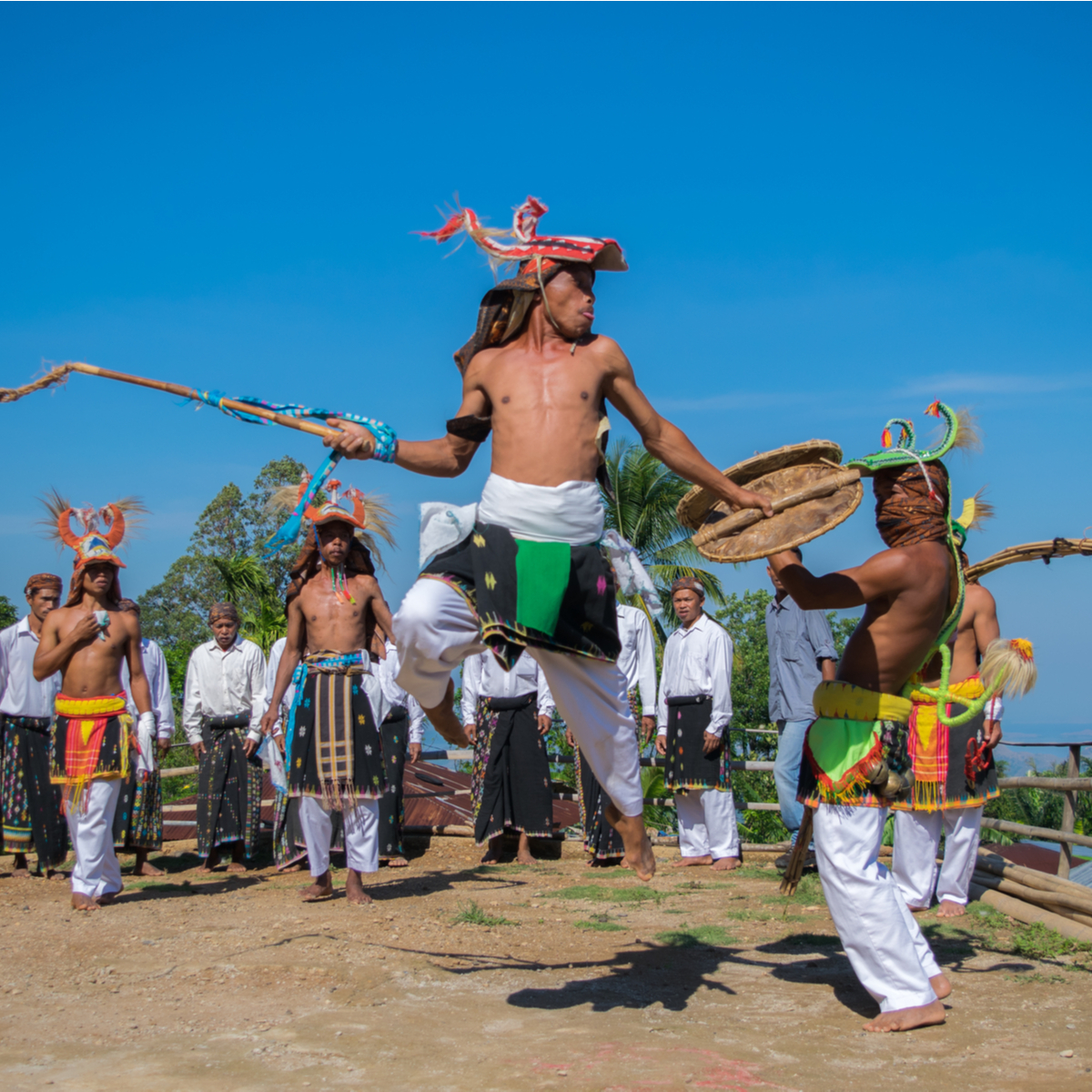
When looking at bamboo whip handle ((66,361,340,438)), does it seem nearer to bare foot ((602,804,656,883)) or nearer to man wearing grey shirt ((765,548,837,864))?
bare foot ((602,804,656,883))

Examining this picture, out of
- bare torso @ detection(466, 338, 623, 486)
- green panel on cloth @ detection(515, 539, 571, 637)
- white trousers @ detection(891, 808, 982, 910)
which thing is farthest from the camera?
white trousers @ detection(891, 808, 982, 910)

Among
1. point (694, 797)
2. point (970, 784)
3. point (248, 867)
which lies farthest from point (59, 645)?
point (970, 784)

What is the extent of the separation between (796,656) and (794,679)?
174mm

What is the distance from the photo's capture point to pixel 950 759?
21.0 ft

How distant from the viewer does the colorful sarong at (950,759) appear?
596 centimetres

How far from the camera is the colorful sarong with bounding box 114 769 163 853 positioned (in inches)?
349

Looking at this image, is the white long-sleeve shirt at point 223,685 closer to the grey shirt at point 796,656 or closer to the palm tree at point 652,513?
the grey shirt at point 796,656

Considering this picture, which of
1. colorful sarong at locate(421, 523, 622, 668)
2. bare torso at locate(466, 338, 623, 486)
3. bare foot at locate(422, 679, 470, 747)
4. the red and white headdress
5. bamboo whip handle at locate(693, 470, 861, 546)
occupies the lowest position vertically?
bare foot at locate(422, 679, 470, 747)

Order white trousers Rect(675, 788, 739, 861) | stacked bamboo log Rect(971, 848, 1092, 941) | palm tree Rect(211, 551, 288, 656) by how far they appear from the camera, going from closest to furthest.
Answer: stacked bamboo log Rect(971, 848, 1092, 941)
white trousers Rect(675, 788, 739, 861)
palm tree Rect(211, 551, 288, 656)

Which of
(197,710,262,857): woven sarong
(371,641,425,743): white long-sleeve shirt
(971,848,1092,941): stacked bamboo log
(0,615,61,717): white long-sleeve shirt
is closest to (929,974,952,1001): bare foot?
(971,848,1092,941): stacked bamboo log

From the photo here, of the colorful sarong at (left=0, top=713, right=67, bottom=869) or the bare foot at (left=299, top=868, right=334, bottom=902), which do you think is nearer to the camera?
the bare foot at (left=299, top=868, right=334, bottom=902)

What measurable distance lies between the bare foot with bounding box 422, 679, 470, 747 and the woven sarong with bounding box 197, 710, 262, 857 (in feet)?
15.7

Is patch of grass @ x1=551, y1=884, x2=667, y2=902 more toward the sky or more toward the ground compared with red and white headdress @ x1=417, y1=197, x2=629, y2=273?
more toward the ground

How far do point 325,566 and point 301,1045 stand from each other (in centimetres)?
388
